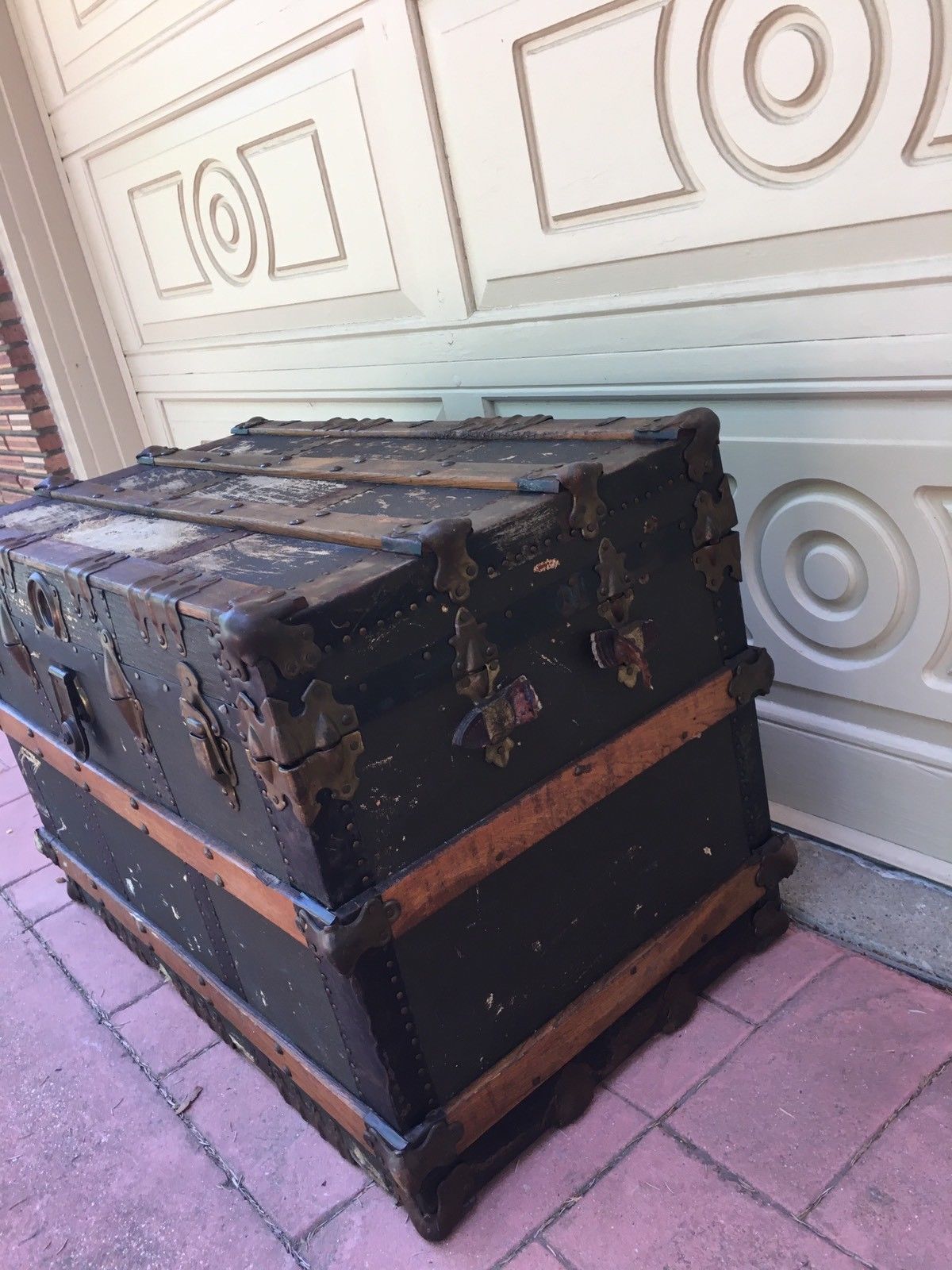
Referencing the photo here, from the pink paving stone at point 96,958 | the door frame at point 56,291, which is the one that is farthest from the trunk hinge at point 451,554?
the door frame at point 56,291

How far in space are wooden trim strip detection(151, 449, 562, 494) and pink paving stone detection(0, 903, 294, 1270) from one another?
1.19m

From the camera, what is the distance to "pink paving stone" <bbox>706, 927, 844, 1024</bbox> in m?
1.67

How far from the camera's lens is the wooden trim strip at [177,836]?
4.46 ft

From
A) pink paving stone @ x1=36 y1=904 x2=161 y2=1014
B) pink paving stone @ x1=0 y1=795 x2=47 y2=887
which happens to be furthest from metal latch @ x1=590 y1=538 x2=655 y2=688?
pink paving stone @ x1=0 y1=795 x2=47 y2=887

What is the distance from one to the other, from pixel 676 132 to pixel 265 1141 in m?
Answer: 1.86

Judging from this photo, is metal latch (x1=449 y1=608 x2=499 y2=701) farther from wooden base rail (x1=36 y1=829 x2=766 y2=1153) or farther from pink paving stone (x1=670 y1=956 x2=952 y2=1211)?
pink paving stone (x1=670 y1=956 x2=952 y2=1211)

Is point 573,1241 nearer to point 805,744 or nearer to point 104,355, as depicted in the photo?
point 805,744

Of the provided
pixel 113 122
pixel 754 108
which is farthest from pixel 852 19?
pixel 113 122

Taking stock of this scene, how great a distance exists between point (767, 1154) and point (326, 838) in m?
0.80

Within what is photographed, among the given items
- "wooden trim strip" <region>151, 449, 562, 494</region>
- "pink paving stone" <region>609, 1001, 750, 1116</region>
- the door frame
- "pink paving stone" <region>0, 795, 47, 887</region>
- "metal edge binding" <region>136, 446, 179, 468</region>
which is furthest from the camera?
the door frame

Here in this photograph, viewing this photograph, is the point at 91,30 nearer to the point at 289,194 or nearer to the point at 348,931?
the point at 289,194

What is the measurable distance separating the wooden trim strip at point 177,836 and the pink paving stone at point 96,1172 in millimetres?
476

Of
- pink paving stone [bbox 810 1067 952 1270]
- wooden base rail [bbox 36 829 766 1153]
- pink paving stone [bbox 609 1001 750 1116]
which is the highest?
wooden base rail [bbox 36 829 766 1153]

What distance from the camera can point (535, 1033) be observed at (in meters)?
1.49
